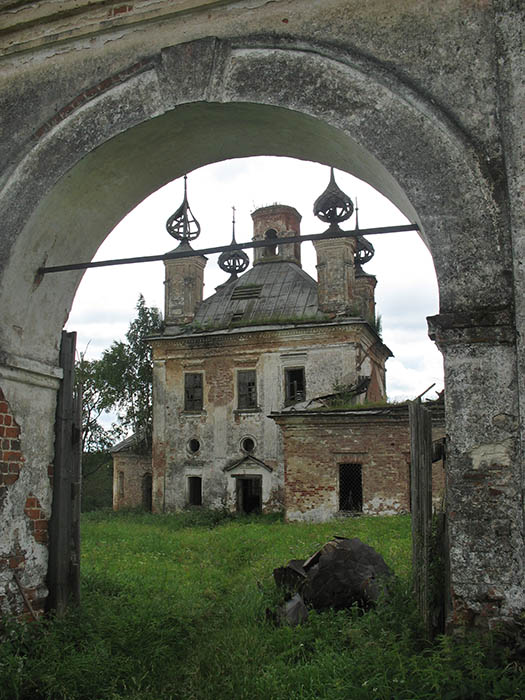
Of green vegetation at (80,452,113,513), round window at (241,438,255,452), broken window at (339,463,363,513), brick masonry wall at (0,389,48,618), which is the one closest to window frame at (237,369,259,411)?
round window at (241,438,255,452)

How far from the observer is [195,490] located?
22.8 meters

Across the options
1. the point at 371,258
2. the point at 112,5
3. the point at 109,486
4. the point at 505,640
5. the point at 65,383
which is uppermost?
the point at 371,258

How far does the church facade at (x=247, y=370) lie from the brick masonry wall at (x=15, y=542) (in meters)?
15.9

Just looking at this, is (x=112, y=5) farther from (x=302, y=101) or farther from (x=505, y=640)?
(x=505, y=640)

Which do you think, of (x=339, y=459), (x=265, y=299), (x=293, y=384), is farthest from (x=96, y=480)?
(x=339, y=459)

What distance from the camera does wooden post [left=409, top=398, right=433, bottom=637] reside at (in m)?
4.06

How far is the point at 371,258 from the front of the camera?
1065 inches

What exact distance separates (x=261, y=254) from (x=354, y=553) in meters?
22.2

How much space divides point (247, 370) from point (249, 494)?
4.32 metres

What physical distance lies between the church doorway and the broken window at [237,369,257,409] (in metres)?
2.55

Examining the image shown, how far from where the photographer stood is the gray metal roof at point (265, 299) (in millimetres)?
22933

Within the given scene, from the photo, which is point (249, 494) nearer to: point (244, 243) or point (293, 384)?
point (293, 384)

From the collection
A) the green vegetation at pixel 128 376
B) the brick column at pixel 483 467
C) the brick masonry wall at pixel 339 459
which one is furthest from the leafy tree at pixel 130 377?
the brick column at pixel 483 467

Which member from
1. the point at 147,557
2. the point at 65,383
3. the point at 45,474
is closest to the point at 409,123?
the point at 65,383
